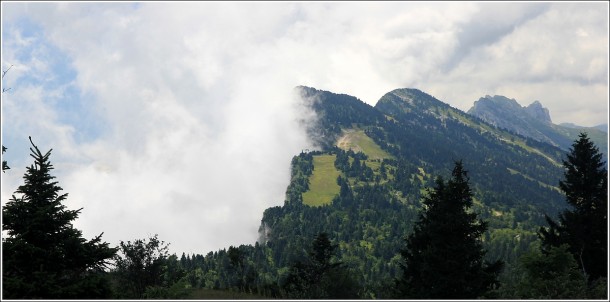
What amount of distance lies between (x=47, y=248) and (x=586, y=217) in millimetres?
35302

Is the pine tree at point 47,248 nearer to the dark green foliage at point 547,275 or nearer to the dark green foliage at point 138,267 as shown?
the dark green foliage at point 138,267

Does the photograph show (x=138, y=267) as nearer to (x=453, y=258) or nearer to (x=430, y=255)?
(x=430, y=255)

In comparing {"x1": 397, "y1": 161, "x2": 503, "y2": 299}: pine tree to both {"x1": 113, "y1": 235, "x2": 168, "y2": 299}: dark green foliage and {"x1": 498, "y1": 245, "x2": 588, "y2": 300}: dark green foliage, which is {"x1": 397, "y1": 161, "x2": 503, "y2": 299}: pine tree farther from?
{"x1": 113, "y1": 235, "x2": 168, "y2": 299}: dark green foliage

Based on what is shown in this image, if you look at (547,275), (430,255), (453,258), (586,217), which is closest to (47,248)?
(430,255)

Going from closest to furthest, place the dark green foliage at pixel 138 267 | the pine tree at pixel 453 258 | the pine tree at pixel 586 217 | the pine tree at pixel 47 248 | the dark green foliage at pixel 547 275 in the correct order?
the pine tree at pixel 47 248 < the dark green foliage at pixel 547 275 < the pine tree at pixel 453 258 < the pine tree at pixel 586 217 < the dark green foliage at pixel 138 267

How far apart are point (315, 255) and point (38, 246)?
4874cm

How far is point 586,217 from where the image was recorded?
34.8 m

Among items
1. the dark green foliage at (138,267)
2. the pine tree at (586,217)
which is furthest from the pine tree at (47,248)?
the pine tree at (586,217)

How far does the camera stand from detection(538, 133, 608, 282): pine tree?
34.2 meters

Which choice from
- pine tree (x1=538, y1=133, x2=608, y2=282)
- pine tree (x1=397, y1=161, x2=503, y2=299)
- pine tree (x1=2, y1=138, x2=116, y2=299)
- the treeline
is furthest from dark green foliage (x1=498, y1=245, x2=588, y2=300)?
pine tree (x1=2, y1=138, x2=116, y2=299)

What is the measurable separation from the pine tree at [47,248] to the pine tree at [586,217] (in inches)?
1142

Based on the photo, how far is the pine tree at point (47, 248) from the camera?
70.9 feet

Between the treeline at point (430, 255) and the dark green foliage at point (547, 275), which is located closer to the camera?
the treeline at point (430, 255)

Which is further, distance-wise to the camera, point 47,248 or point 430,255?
point 430,255
